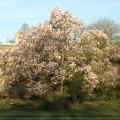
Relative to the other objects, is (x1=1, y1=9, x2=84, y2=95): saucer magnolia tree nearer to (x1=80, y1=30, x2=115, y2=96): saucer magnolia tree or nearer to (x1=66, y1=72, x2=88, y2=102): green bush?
(x1=66, y1=72, x2=88, y2=102): green bush

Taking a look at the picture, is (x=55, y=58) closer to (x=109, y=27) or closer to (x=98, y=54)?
(x=98, y=54)

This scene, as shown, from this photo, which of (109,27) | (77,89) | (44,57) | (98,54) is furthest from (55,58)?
(109,27)

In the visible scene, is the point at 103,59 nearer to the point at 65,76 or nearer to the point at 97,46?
the point at 97,46

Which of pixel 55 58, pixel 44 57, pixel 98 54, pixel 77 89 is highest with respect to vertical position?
pixel 98 54

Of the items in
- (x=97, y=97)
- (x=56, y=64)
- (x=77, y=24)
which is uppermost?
(x=77, y=24)

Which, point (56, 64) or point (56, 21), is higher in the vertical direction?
point (56, 21)

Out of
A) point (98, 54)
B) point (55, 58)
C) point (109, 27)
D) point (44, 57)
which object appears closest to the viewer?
point (55, 58)

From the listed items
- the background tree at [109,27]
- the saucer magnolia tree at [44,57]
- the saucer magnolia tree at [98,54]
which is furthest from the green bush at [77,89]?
the background tree at [109,27]

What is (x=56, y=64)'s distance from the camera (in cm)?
2959

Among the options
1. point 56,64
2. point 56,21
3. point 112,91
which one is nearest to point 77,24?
point 56,21

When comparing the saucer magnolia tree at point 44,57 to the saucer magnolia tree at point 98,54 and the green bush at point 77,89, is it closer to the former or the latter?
the green bush at point 77,89

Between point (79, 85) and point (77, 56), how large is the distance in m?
2.80

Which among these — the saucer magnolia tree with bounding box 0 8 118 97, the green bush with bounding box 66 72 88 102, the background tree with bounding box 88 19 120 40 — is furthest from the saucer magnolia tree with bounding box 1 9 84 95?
the background tree with bounding box 88 19 120 40

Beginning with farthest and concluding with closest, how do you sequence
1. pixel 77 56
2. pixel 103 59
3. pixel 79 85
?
pixel 103 59 < pixel 77 56 < pixel 79 85
